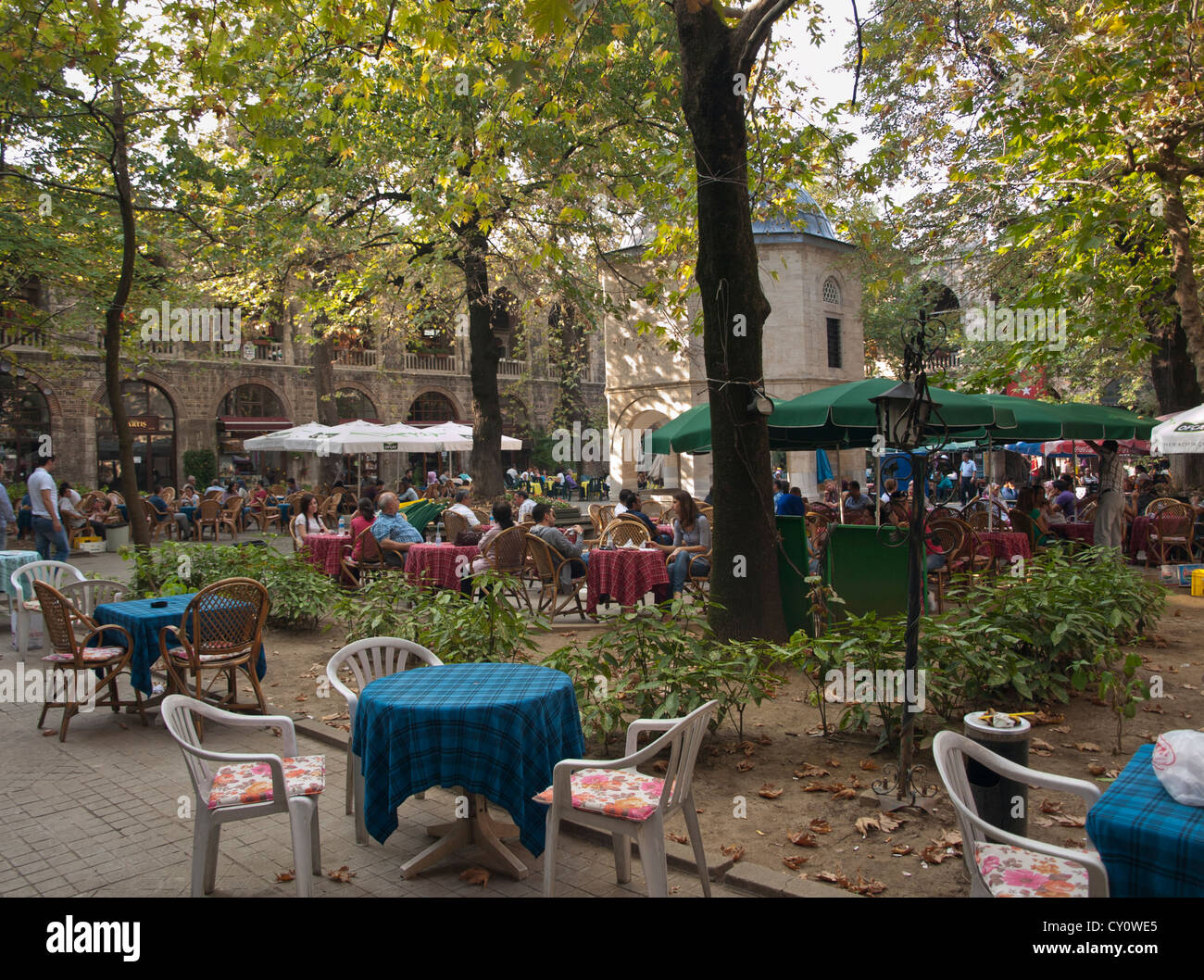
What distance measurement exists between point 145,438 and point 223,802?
1121 inches

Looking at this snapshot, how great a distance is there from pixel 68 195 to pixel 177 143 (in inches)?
→ 71.1

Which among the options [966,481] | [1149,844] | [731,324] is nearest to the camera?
[1149,844]

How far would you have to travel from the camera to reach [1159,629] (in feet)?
26.3

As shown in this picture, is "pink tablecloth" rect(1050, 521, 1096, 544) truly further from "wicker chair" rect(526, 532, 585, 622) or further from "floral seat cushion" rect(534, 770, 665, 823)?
"floral seat cushion" rect(534, 770, 665, 823)

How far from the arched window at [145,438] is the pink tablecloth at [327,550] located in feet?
65.2

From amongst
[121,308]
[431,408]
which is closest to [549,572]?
[121,308]

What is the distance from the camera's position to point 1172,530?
12461mm

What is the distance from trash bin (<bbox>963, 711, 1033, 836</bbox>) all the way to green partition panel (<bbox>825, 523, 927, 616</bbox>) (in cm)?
326

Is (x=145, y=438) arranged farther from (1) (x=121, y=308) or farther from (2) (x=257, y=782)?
(2) (x=257, y=782)

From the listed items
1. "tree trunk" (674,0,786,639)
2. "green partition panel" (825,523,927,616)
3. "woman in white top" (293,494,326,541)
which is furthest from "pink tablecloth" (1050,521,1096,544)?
"woman in white top" (293,494,326,541)

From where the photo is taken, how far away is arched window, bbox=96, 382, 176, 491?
2761 centimetres

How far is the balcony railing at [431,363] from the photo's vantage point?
118 ft

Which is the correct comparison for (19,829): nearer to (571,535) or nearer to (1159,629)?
(571,535)

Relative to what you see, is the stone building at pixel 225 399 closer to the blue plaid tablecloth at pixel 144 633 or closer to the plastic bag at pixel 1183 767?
the blue plaid tablecloth at pixel 144 633
